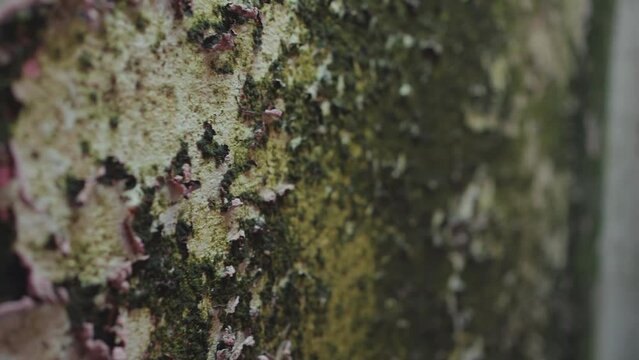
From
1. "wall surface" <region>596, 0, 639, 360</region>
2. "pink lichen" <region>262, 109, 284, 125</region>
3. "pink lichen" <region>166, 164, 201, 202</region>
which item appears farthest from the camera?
"wall surface" <region>596, 0, 639, 360</region>

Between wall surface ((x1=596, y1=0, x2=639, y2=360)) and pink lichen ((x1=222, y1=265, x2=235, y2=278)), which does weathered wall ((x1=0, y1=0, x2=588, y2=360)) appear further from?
wall surface ((x1=596, y1=0, x2=639, y2=360))

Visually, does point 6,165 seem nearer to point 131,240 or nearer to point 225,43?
point 131,240

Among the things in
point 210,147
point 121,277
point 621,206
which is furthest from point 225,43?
point 621,206

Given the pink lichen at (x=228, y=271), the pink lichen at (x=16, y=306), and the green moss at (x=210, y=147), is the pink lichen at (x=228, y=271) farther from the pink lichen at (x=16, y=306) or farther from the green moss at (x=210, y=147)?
the pink lichen at (x=16, y=306)

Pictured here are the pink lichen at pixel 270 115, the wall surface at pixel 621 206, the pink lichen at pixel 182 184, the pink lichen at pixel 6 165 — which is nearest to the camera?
the pink lichen at pixel 6 165

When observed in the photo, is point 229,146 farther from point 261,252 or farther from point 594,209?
point 594,209

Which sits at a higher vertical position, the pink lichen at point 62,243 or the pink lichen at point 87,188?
the pink lichen at point 87,188

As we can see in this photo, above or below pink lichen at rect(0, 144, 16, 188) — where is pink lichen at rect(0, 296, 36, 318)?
below

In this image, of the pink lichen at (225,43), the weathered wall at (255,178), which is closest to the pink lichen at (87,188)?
the weathered wall at (255,178)

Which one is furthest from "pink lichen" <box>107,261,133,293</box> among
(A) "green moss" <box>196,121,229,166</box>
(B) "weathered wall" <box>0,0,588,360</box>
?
(A) "green moss" <box>196,121,229,166</box>
